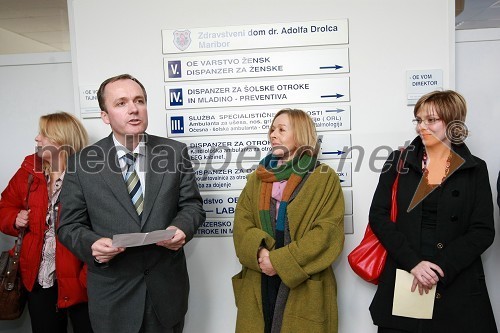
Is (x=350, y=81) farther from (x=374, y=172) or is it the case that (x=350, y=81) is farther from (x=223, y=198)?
(x=223, y=198)

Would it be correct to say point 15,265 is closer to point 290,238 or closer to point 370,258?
point 290,238

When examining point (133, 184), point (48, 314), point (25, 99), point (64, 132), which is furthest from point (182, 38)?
point (48, 314)

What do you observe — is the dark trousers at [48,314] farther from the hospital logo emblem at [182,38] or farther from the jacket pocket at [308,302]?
the hospital logo emblem at [182,38]

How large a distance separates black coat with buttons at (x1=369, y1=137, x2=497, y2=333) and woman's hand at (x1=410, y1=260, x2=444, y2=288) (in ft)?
0.08

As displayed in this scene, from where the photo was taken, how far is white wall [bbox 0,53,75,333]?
308cm

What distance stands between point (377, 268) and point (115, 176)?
1.49m

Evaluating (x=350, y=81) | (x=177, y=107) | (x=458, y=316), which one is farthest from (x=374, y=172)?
(x=177, y=107)

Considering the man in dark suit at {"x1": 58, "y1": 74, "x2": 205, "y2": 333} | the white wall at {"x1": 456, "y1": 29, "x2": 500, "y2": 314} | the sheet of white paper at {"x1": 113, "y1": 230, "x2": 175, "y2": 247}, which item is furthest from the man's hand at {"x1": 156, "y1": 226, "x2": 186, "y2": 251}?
the white wall at {"x1": 456, "y1": 29, "x2": 500, "y2": 314}

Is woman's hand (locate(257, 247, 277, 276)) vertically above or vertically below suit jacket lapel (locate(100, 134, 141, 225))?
below

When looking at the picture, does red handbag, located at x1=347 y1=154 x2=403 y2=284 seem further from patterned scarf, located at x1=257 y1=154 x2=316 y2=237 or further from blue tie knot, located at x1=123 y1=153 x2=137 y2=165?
blue tie knot, located at x1=123 y1=153 x2=137 y2=165

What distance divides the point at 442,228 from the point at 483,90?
3.87 feet

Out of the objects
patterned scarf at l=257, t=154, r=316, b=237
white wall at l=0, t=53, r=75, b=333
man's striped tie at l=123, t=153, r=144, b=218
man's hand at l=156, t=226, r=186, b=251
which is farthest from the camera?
white wall at l=0, t=53, r=75, b=333

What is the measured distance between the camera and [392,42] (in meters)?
2.65

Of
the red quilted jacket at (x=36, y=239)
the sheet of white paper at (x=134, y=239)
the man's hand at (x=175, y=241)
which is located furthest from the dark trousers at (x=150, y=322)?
the red quilted jacket at (x=36, y=239)
